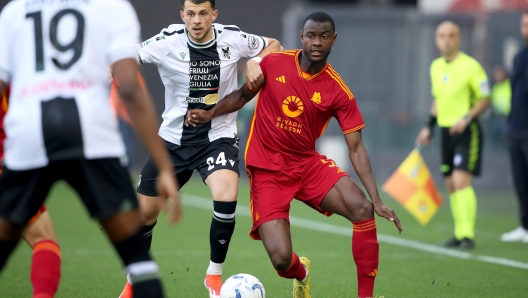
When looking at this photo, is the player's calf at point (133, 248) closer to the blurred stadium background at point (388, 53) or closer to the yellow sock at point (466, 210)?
the yellow sock at point (466, 210)

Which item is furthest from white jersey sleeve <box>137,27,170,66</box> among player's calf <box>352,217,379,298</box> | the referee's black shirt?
the referee's black shirt

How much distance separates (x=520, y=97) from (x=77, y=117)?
758 centimetres

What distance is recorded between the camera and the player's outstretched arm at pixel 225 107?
5852mm

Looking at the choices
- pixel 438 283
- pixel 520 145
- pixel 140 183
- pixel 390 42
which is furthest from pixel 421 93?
pixel 140 183

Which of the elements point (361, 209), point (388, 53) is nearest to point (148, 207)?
point (361, 209)

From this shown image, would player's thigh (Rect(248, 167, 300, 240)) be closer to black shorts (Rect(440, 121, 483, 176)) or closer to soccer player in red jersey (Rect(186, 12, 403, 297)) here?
soccer player in red jersey (Rect(186, 12, 403, 297))

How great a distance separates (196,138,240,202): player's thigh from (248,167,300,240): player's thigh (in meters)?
0.19

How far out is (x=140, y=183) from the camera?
6.01m

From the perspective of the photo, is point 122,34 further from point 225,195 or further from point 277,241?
point 225,195

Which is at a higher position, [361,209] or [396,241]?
[361,209]

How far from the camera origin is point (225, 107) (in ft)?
19.4

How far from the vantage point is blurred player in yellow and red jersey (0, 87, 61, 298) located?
4645 mm

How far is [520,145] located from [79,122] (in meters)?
7.50

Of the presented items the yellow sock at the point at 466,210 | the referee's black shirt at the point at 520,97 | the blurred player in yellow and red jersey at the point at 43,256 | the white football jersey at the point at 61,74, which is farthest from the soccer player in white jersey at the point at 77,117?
the referee's black shirt at the point at 520,97
